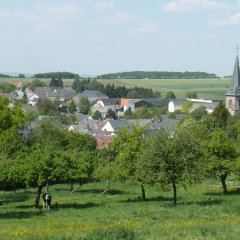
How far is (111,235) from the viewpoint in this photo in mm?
17688

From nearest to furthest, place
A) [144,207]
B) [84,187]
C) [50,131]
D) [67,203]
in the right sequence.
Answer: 1. [144,207]
2. [67,203]
3. [84,187]
4. [50,131]

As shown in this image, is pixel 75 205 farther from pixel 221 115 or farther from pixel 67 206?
pixel 221 115

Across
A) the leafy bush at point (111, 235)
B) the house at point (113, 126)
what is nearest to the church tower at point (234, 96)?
the house at point (113, 126)

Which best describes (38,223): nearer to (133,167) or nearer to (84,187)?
(133,167)

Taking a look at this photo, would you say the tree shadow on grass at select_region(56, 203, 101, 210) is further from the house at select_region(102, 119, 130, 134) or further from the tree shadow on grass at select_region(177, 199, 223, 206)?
the house at select_region(102, 119, 130, 134)

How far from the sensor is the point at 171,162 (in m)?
33.7

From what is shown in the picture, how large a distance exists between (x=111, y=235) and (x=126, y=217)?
946 cm

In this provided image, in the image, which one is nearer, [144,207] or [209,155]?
[144,207]

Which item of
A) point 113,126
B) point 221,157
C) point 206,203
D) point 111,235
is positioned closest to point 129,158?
point 206,203

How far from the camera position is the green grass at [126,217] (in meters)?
18.8

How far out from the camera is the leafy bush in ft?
57.6

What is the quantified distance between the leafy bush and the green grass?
3 cm

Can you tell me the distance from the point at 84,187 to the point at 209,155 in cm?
1554

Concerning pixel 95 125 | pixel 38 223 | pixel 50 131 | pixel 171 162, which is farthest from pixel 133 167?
pixel 95 125
